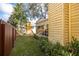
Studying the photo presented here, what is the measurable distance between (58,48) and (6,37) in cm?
58

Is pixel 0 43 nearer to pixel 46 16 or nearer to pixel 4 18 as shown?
pixel 4 18

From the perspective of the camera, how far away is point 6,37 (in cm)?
274

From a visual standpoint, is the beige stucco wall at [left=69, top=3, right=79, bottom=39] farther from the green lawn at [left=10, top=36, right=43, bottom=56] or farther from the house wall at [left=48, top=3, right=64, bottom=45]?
the green lawn at [left=10, top=36, right=43, bottom=56]

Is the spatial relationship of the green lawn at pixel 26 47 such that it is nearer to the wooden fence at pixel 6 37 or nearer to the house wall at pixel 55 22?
the wooden fence at pixel 6 37

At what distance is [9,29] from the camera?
9.04 ft

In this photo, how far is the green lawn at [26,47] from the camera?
9.11ft

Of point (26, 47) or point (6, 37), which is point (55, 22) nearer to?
point (26, 47)

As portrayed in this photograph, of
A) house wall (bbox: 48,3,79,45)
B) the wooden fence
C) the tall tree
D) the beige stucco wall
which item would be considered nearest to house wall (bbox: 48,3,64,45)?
house wall (bbox: 48,3,79,45)

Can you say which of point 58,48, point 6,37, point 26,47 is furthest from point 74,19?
point 6,37

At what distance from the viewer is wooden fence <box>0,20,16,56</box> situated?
8.94 feet

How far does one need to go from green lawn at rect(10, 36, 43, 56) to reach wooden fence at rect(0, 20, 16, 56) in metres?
0.05

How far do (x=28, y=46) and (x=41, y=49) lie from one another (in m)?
0.15

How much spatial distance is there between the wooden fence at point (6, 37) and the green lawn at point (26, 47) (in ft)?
0.18

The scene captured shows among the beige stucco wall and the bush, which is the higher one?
the beige stucco wall
